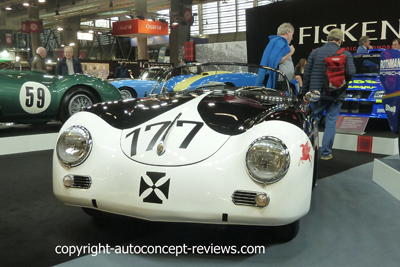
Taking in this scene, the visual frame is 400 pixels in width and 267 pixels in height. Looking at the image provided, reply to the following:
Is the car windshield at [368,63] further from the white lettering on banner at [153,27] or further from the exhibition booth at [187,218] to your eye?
the white lettering on banner at [153,27]

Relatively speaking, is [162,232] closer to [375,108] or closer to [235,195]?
[235,195]

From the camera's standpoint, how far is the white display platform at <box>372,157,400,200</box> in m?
2.98

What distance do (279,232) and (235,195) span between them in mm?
517

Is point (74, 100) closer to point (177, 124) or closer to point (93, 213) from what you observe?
point (93, 213)

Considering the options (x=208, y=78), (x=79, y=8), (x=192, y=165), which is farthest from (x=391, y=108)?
(x=79, y=8)

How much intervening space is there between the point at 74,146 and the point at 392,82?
264 cm

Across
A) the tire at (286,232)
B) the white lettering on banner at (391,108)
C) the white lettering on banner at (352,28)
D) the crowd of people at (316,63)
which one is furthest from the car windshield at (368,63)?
the tire at (286,232)

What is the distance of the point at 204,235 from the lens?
7.11 feet

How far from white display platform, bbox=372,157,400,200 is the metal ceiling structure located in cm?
1968

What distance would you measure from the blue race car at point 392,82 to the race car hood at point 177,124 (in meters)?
1.51

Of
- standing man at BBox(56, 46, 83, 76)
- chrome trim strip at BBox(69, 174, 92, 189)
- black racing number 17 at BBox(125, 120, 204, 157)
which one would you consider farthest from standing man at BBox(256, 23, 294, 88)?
standing man at BBox(56, 46, 83, 76)

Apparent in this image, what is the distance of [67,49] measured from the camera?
22.3 ft

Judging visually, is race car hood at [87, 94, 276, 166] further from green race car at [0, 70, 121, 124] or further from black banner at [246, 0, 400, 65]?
black banner at [246, 0, 400, 65]

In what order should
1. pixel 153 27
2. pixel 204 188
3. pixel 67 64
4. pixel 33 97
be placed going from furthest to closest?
pixel 153 27, pixel 67 64, pixel 33 97, pixel 204 188
